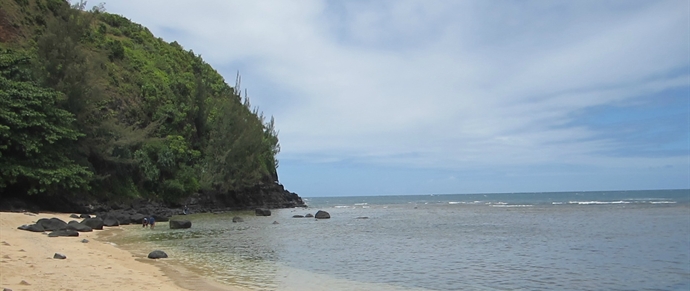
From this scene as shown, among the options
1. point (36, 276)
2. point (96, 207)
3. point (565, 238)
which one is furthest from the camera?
point (96, 207)

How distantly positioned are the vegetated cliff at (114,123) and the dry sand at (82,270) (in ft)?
50.2

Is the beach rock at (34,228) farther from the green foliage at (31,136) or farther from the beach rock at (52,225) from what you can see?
the green foliage at (31,136)

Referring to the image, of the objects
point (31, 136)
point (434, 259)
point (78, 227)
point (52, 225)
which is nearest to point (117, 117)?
point (31, 136)

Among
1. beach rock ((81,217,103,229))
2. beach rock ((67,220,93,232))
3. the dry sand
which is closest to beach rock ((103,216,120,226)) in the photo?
beach rock ((81,217,103,229))

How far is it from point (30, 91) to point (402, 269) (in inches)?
1070

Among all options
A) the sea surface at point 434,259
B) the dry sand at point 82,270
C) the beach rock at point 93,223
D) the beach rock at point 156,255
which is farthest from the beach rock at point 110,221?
the beach rock at point 156,255

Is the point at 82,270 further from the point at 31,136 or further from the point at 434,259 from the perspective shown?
the point at 31,136

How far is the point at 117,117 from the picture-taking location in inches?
1802

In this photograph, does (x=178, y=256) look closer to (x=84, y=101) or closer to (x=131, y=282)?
(x=131, y=282)

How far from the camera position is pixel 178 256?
17828mm

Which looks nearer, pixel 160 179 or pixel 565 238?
pixel 565 238

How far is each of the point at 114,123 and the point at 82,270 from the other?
3075cm

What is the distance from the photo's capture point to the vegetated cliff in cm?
3142

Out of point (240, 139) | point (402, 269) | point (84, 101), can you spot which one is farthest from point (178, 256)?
point (240, 139)
